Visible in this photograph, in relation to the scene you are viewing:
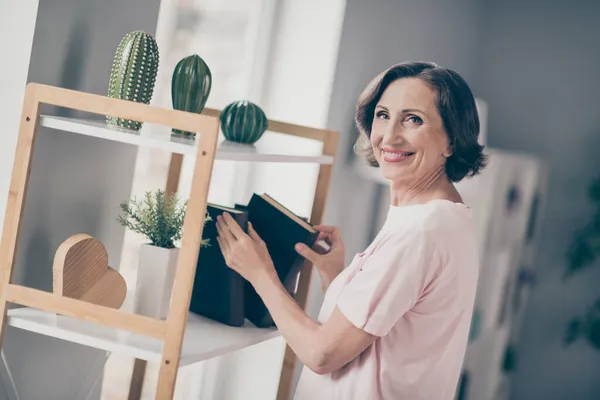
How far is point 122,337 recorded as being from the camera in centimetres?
127

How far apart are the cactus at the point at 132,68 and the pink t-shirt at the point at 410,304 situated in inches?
19.0

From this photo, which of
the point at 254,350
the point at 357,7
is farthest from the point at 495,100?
the point at 254,350

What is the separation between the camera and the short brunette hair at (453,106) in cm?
137

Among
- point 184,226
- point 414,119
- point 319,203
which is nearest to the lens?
point 184,226

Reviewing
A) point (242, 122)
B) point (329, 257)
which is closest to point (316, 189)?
point (329, 257)

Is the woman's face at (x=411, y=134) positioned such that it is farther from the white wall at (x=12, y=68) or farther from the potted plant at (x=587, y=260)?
the potted plant at (x=587, y=260)

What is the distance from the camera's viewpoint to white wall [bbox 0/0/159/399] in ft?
4.56

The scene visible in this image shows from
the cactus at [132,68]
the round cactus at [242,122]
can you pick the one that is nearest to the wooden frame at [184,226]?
the cactus at [132,68]

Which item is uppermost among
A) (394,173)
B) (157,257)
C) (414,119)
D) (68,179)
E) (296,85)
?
(296,85)

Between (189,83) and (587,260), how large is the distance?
2985mm

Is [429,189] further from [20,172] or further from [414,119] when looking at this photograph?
[20,172]

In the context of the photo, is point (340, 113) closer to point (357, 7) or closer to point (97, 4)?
point (357, 7)

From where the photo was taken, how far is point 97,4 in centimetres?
146

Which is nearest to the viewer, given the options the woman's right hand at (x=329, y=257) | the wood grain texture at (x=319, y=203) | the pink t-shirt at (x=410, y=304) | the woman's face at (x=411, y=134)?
the pink t-shirt at (x=410, y=304)
